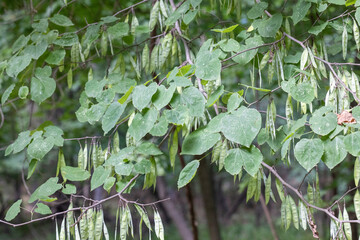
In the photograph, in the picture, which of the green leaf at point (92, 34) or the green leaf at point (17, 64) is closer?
the green leaf at point (17, 64)

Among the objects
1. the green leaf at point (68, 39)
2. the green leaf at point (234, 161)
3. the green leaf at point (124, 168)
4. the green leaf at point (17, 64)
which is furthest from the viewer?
the green leaf at point (68, 39)

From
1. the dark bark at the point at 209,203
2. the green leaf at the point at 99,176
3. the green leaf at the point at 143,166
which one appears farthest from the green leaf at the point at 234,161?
the dark bark at the point at 209,203

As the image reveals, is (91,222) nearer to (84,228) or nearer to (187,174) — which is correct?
(84,228)

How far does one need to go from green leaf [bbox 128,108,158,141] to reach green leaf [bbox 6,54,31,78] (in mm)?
497

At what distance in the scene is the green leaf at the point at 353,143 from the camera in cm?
84

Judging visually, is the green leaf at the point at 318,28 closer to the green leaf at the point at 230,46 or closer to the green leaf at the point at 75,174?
the green leaf at the point at 230,46

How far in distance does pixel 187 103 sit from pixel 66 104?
232 centimetres

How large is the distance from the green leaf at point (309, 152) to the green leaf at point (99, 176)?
1.68 feet

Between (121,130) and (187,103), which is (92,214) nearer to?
(187,103)

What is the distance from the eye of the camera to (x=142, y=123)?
0.97m

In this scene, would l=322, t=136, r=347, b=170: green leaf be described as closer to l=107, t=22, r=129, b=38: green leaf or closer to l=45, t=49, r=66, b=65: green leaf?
l=107, t=22, r=129, b=38: green leaf

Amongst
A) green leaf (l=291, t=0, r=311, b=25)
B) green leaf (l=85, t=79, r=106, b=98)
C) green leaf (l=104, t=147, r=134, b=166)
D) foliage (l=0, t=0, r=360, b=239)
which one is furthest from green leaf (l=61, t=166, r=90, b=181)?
green leaf (l=291, t=0, r=311, b=25)

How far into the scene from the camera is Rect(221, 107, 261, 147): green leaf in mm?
895

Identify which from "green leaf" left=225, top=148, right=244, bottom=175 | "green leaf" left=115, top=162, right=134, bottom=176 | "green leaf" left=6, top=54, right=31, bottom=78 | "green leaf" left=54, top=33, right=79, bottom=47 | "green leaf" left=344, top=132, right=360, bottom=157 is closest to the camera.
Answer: "green leaf" left=344, top=132, right=360, bottom=157
